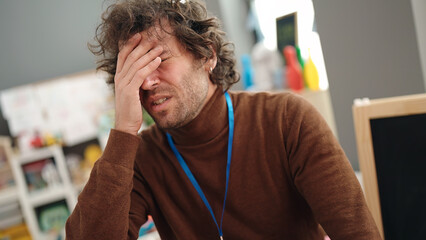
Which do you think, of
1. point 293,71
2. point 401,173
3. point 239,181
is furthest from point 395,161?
point 293,71

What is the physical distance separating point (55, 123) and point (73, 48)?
93 centimetres

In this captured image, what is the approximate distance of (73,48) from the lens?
3.81 m

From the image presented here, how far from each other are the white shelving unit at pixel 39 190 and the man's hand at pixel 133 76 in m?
2.47

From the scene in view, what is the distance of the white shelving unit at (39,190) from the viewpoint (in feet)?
10.3

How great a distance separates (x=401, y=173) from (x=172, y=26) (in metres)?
0.81

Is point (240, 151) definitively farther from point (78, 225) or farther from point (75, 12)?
point (75, 12)

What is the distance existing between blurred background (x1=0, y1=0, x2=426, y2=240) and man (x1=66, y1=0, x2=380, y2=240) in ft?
2.20

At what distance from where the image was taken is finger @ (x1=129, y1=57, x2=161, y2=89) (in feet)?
3.54

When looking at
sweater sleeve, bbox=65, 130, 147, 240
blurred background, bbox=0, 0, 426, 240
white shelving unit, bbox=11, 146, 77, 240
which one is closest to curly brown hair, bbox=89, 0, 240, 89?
sweater sleeve, bbox=65, 130, 147, 240

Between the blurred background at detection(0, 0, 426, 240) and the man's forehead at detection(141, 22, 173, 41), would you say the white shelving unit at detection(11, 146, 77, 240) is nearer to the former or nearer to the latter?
the blurred background at detection(0, 0, 426, 240)

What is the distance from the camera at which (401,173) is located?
3.01 feet

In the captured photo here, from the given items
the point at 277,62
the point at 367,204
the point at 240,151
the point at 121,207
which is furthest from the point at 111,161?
the point at 277,62

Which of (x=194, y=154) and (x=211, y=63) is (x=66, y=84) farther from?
(x=194, y=154)

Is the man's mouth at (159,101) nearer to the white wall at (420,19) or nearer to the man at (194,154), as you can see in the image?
the man at (194,154)
